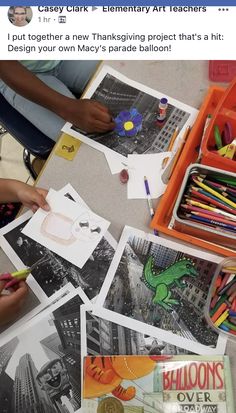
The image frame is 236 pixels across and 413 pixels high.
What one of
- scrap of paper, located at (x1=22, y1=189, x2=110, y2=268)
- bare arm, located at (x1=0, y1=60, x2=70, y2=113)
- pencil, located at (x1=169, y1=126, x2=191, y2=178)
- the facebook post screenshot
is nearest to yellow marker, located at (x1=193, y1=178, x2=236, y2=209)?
the facebook post screenshot

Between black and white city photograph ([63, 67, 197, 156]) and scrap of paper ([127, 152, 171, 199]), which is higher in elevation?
black and white city photograph ([63, 67, 197, 156])

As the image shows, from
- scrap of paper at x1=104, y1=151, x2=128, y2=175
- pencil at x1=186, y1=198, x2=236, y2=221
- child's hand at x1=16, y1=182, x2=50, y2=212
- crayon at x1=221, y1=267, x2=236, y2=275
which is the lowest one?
crayon at x1=221, y1=267, x2=236, y2=275

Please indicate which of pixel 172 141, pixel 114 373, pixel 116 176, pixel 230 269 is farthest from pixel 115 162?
pixel 114 373

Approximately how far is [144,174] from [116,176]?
6cm

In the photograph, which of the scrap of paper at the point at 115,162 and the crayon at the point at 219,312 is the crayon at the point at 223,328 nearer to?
the crayon at the point at 219,312

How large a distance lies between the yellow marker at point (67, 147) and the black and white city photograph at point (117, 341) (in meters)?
0.37

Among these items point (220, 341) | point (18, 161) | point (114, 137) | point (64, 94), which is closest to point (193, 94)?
point (114, 137)

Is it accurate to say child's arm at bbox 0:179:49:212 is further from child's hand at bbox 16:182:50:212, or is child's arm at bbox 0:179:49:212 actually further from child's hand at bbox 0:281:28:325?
child's hand at bbox 0:281:28:325

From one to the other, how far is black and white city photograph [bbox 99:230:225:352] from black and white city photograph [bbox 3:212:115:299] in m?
0.03

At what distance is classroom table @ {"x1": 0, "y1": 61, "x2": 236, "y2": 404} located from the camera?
3.06ft

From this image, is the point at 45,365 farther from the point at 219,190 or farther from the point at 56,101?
the point at 56,101

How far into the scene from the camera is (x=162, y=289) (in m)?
0.86

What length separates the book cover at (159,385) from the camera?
2.54 feet

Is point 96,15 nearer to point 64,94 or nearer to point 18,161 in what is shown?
point 64,94
